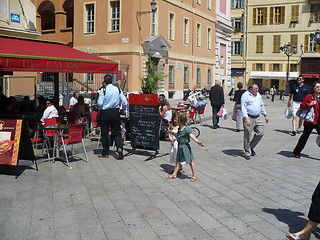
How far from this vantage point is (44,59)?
840cm

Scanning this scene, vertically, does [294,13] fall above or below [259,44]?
above

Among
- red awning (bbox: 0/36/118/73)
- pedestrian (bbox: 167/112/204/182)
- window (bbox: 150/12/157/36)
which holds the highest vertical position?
window (bbox: 150/12/157/36)

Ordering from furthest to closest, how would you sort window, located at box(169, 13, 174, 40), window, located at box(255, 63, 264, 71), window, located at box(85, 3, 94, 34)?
window, located at box(255, 63, 264, 71) → window, located at box(169, 13, 174, 40) → window, located at box(85, 3, 94, 34)

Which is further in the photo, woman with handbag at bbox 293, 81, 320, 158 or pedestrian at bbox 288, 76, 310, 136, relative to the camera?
pedestrian at bbox 288, 76, 310, 136

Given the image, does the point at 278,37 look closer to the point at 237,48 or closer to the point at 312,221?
the point at 237,48

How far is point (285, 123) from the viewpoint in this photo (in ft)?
55.0

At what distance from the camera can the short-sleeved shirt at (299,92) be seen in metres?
12.4

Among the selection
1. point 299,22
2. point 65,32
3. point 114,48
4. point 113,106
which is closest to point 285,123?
point 113,106

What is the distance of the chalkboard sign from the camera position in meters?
8.86

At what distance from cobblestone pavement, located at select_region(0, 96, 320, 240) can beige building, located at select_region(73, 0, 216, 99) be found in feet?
53.0

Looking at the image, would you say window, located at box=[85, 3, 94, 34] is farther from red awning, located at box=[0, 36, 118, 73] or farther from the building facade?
red awning, located at box=[0, 36, 118, 73]

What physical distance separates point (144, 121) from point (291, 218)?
449 cm

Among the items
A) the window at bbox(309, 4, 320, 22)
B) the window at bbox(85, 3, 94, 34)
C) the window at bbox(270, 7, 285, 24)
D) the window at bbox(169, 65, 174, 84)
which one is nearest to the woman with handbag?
the window at bbox(85, 3, 94, 34)

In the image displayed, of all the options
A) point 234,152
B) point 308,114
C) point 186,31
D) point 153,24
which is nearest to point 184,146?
point 234,152
